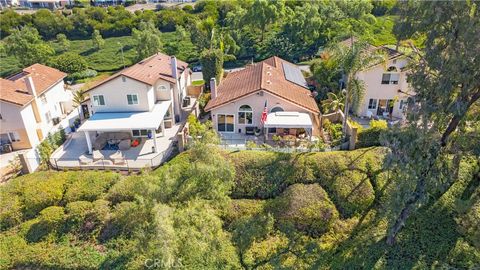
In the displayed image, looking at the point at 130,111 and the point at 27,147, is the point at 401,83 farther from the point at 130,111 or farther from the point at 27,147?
the point at 27,147

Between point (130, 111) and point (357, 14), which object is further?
point (357, 14)

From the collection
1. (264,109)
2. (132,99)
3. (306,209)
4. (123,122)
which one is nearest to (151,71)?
(132,99)

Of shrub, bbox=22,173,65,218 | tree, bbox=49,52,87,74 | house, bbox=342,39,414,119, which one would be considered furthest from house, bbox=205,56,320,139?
tree, bbox=49,52,87,74

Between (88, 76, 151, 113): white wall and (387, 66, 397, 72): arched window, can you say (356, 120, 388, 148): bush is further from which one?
(88, 76, 151, 113): white wall

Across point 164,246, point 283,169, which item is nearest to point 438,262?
point 283,169

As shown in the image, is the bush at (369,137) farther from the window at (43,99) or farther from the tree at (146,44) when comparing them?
the tree at (146,44)

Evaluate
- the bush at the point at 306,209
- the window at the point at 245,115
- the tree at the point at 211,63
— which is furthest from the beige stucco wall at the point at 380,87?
the tree at the point at 211,63

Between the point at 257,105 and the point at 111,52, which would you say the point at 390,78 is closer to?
the point at 257,105
